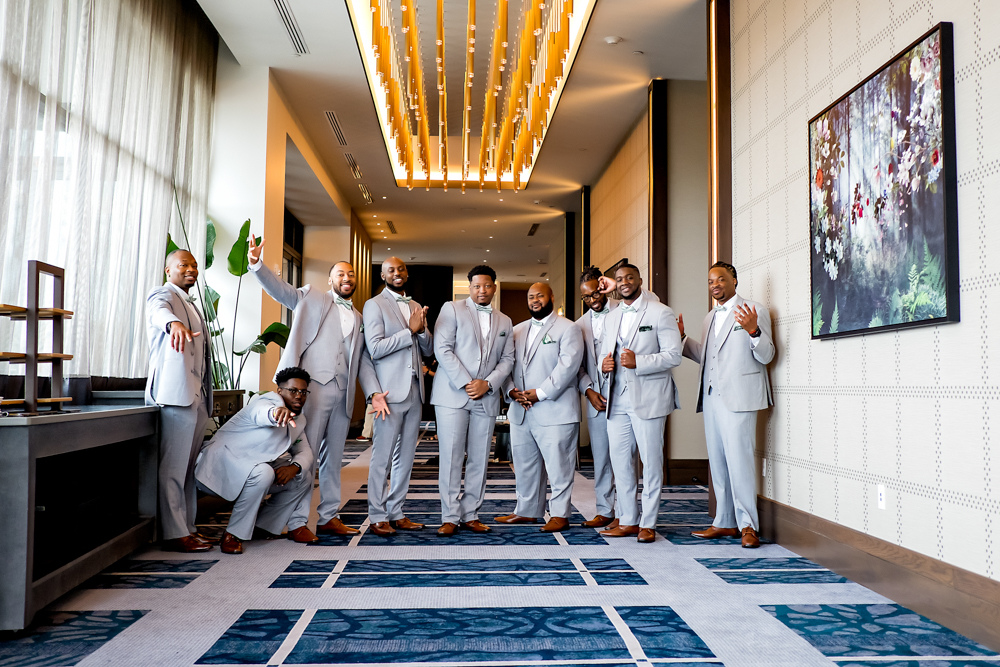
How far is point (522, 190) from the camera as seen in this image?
1162 centimetres

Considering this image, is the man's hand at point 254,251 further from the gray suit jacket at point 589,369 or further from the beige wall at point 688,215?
the beige wall at point 688,215

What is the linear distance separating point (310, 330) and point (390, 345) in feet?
1.60

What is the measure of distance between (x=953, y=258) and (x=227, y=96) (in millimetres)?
6575

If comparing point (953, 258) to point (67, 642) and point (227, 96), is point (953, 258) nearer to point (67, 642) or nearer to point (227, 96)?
point (67, 642)

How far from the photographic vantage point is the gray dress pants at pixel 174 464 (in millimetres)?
4016

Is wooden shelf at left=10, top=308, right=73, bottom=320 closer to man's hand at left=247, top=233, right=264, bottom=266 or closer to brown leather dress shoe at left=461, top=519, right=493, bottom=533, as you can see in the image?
man's hand at left=247, top=233, right=264, bottom=266

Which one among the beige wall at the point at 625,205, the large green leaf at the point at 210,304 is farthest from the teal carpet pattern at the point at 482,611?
the beige wall at the point at 625,205

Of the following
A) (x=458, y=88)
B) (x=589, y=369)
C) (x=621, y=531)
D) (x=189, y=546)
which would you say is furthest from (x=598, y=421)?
(x=458, y=88)

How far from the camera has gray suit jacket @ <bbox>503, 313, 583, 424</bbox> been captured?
186 inches

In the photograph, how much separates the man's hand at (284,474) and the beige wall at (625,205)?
14.9 feet

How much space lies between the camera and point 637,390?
4516 mm

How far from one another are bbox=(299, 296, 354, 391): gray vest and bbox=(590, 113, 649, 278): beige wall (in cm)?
398

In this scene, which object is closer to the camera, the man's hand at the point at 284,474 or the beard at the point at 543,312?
the man's hand at the point at 284,474

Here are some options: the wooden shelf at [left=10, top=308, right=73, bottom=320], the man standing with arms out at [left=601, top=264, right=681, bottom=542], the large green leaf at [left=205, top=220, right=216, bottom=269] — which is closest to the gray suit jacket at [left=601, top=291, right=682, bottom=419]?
the man standing with arms out at [left=601, top=264, right=681, bottom=542]
